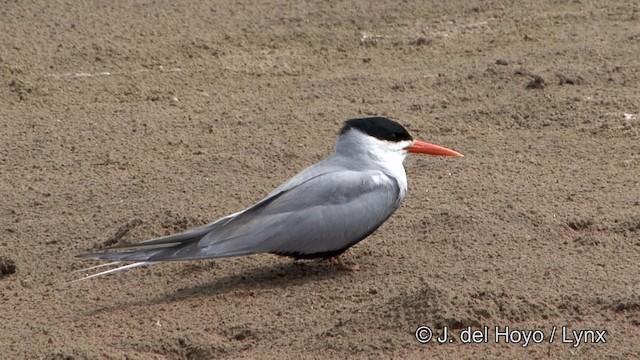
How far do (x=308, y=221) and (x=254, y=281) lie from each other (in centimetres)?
44

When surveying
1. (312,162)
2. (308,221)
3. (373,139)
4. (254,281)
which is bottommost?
(254,281)

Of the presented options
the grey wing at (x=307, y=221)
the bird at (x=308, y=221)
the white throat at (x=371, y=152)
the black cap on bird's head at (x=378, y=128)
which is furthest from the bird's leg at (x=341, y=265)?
the black cap on bird's head at (x=378, y=128)

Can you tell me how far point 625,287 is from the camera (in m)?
5.80

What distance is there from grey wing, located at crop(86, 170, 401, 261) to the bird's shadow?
17cm

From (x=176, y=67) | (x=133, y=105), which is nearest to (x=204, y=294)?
(x=133, y=105)

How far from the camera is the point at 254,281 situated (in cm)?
633

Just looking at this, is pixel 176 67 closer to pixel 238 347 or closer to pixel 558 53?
pixel 558 53

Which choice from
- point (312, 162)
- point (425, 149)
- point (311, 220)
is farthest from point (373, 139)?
point (312, 162)

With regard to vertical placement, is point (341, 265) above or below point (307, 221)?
below

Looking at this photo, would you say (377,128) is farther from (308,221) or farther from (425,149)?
(308,221)

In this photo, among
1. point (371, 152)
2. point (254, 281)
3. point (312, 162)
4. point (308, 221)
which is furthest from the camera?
point (312, 162)

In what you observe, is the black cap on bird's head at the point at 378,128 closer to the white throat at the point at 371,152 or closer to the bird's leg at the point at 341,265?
the white throat at the point at 371,152

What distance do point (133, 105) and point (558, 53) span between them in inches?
130

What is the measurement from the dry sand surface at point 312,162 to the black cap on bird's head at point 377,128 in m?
0.55
